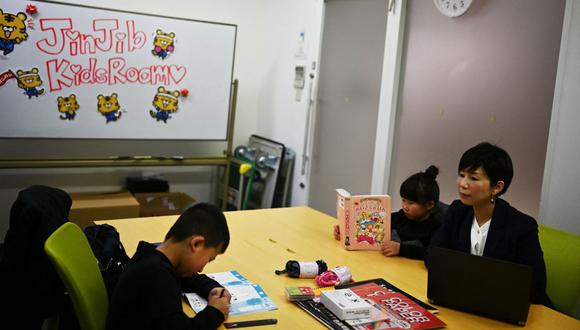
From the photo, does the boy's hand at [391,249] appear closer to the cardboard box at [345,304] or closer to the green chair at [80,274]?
the cardboard box at [345,304]

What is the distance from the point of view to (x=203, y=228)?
1593mm

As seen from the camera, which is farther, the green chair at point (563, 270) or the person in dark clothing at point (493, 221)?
the green chair at point (563, 270)

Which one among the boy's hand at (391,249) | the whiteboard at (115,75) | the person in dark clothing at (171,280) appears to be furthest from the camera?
the whiteboard at (115,75)

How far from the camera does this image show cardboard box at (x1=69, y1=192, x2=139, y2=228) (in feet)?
12.7

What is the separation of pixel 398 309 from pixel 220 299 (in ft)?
1.92

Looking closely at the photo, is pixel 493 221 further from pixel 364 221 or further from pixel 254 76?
pixel 254 76

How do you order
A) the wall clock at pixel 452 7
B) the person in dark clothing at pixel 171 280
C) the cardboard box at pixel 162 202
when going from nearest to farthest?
the person in dark clothing at pixel 171 280 → the wall clock at pixel 452 7 → the cardboard box at pixel 162 202

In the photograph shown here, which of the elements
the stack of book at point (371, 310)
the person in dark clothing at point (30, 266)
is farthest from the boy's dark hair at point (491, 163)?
the person in dark clothing at point (30, 266)

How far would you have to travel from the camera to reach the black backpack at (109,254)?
1906 millimetres

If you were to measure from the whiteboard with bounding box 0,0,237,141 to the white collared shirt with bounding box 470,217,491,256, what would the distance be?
2.82 meters

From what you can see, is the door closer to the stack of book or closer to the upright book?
the upright book

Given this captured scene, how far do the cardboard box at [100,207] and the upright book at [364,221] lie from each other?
2.17m

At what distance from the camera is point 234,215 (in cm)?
281

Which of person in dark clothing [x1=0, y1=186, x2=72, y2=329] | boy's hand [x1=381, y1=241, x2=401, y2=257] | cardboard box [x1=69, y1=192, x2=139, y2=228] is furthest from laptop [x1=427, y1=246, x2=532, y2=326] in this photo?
cardboard box [x1=69, y1=192, x2=139, y2=228]
